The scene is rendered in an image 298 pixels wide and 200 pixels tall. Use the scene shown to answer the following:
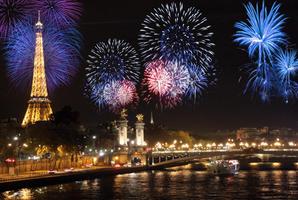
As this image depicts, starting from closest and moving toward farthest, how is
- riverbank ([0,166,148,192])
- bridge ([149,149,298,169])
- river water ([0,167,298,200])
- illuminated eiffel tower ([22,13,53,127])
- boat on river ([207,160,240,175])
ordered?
river water ([0,167,298,200]) → riverbank ([0,166,148,192]) → boat on river ([207,160,240,175]) → illuminated eiffel tower ([22,13,53,127]) → bridge ([149,149,298,169])

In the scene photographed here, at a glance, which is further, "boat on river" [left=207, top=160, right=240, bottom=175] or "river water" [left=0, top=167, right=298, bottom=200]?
"boat on river" [left=207, top=160, right=240, bottom=175]

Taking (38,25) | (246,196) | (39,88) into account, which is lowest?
(246,196)

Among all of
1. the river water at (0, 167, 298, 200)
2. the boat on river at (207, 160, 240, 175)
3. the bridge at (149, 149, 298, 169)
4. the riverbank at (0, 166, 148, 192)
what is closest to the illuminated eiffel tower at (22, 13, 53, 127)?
the riverbank at (0, 166, 148, 192)

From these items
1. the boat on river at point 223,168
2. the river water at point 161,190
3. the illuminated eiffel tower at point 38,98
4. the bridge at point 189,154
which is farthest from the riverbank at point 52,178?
the bridge at point 189,154

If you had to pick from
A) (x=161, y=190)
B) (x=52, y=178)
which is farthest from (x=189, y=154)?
(x=161, y=190)

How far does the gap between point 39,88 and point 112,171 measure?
2119 cm

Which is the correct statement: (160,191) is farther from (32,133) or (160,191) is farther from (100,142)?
(100,142)

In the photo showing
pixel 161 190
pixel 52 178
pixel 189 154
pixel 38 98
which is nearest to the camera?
pixel 161 190

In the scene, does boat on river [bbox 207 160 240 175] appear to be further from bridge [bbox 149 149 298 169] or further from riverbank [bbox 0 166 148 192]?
bridge [bbox 149 149 298 169]

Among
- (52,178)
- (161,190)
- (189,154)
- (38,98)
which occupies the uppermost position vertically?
(38,98)

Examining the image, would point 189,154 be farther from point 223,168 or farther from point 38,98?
point 38,98

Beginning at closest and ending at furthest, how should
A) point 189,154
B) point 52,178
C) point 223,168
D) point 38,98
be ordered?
point 52,178 → point 223,168 → point 38,98 → point 189,154

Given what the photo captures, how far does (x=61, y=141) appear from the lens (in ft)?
270

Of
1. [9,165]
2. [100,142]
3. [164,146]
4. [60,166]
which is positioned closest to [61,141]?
[60,166]
